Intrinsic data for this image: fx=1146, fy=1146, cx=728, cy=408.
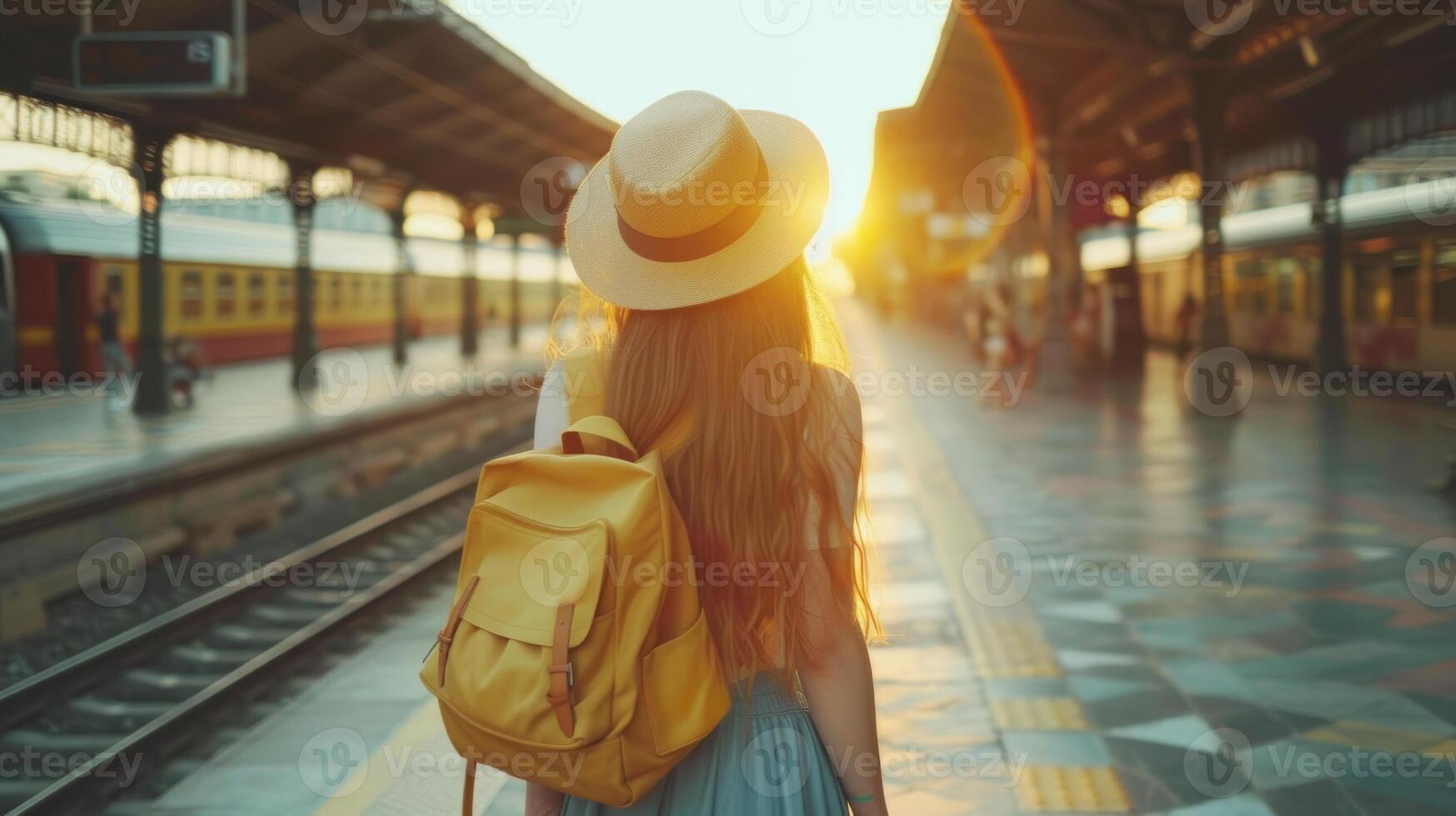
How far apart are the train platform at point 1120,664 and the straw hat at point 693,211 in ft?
4.06

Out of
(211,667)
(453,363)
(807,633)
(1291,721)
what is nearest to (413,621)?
(211,667)

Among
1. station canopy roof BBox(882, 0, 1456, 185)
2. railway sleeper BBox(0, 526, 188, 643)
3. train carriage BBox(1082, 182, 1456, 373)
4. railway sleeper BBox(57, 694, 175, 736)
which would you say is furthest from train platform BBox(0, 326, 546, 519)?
train carriage BBox(1082, 182, 1456, 373)

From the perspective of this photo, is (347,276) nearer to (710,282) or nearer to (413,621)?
(413,621)

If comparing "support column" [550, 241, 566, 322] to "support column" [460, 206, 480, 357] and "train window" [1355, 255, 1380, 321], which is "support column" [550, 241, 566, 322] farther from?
"train window" [1355, 255, 1380, 321]

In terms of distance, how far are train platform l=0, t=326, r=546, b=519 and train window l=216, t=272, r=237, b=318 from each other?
4.03 ft

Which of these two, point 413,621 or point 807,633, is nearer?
point 807,633

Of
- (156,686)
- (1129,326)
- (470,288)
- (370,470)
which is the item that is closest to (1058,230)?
(1129,326)

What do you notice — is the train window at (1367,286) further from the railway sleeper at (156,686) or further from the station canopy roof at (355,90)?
the railway sleeper at (156,686)

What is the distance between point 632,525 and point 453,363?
26982 mm

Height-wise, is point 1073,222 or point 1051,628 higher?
point 1073,222

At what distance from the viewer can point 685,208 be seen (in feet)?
5.08

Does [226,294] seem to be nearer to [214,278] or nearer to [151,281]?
[214,278]

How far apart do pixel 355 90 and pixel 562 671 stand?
1479 cm

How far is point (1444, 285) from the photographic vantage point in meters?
14.8
